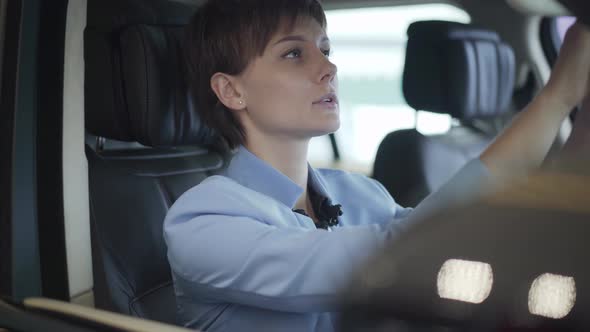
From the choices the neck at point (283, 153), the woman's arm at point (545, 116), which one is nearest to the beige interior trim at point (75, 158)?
the neck at point (283, 153)

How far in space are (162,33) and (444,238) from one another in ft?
3.14

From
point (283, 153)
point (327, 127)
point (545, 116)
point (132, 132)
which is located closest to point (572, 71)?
point (545, 116)

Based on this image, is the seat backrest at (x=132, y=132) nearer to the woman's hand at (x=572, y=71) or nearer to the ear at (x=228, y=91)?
the ear at (x=228, y=91)

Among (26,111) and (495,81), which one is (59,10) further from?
(495,81)

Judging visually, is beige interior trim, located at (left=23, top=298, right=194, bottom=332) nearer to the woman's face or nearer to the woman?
→ the woman

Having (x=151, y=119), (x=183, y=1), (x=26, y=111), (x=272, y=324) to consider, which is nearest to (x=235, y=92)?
(x=151, y=119)

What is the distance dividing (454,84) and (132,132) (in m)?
0.94

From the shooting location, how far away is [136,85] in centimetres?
127

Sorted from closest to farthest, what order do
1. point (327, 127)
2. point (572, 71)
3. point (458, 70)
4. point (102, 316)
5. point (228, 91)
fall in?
point (572, 71)
point (102, 316)
point (327, 127)
point (228, 91)
point (458, 70)

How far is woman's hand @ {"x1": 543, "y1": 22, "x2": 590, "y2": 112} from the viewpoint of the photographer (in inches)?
28.3

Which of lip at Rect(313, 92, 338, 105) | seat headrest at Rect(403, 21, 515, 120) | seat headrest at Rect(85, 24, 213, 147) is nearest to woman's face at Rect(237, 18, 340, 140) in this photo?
lip at Rect(313, 92, 338, 105)

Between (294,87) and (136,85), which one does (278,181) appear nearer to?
(294,87)

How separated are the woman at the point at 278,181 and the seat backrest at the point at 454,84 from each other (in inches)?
19.0

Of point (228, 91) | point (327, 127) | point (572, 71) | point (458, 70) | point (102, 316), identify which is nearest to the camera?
point (572, 71)
